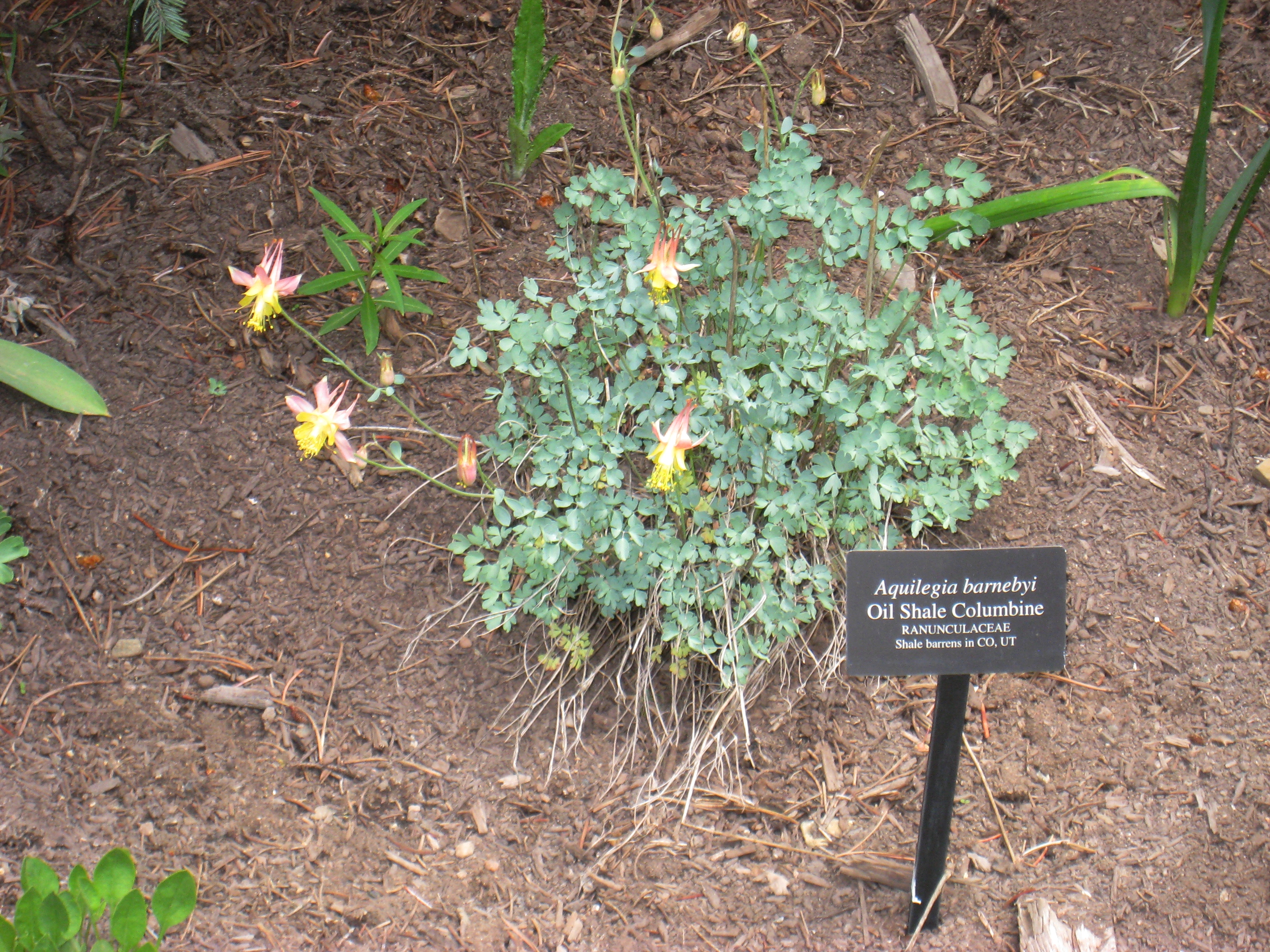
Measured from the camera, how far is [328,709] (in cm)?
187

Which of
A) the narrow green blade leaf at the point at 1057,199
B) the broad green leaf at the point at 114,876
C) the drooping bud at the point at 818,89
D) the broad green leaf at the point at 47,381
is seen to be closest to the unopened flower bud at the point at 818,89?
the drooping bud at the point at 818,89

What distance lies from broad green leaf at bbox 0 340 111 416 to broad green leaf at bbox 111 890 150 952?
3.91ft

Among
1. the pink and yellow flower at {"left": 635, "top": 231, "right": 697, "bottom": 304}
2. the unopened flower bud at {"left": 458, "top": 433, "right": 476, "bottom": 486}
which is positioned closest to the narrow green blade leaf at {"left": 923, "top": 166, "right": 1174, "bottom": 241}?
the pink and yellow flower at {"left": 635, "top": 231, "right": 697, "bottom": 304}

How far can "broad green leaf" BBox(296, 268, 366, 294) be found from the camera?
6.65ft

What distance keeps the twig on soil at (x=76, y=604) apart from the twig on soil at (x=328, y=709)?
18.9 inches

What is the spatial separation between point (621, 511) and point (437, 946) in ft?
2.65

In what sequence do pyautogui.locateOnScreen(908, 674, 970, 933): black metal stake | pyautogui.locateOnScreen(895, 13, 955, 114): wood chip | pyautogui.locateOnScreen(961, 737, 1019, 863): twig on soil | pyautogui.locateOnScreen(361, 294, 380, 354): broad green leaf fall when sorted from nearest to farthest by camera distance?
pyautogui.locateOnScreen(908, 674, 970, 933): black metal stake
pyautogui.locateOnScreen(961, 737, 1019, 863): twig on soil
pyautogui.locateOnScreen(361, 294, 380, 354): broad green leaf
pyautogui.locateOnScreen(895, 13, 955, 114): wood chip

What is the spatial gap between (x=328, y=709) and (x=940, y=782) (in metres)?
1.16

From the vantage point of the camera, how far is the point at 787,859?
1.73m

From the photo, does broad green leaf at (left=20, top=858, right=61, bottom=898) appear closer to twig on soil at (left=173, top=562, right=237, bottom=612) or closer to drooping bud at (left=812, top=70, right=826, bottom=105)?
twig on soil at (left=173, top=562, right=237, bottom=612)

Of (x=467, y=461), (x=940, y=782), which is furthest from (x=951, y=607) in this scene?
(x=467, y=461)

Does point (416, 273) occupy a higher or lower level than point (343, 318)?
higher

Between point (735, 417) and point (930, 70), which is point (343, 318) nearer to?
point (735, 417)

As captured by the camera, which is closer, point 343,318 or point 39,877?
point 39,877
